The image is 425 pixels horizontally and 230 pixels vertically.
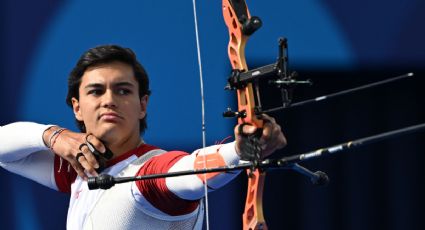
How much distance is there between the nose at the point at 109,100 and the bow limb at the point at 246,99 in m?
0.54

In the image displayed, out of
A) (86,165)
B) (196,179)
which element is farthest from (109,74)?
(196,179)

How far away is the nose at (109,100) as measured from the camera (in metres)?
2.74

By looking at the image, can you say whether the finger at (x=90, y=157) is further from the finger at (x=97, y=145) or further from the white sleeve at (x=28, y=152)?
the white sleeve at (x=28, y=152)

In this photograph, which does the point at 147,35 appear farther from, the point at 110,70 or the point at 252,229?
the point at 252,229

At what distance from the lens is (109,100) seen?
9.00 feet

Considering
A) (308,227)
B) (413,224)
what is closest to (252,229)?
(308,227)

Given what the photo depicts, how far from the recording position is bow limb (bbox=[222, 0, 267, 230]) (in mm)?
2189

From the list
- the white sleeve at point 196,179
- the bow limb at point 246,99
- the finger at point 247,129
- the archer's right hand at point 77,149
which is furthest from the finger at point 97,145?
the finger at point 247,129

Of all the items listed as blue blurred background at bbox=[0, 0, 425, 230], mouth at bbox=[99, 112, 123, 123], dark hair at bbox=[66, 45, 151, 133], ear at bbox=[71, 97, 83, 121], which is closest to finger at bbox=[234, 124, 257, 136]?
mouth at bbox=[99, 112, 123, 123]

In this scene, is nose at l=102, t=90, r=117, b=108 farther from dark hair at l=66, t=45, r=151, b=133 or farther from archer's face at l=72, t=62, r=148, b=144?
dark hair at l=66, t=45, r=151, b=133

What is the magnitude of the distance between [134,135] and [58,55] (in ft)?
3.46

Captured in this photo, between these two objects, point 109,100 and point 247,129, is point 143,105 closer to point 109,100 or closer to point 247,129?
point 109,100

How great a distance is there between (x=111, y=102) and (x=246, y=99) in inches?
25.8

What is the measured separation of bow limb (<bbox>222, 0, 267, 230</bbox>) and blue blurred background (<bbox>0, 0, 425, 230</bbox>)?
1329 mm
